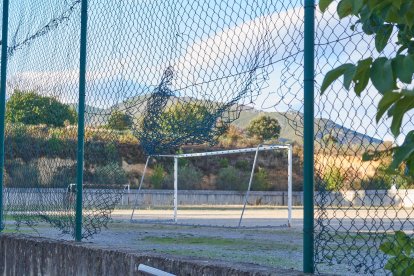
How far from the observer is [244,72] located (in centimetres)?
429

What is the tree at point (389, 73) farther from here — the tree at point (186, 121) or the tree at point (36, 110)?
the tree at point (36, 110)

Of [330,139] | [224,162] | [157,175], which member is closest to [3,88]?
[330,139]

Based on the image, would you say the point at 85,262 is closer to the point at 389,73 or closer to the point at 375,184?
the point at 375,184

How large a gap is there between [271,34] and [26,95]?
4045 mm

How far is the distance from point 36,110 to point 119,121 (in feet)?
6.01

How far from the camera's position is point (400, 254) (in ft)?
6.04

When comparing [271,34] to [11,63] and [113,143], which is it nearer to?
[113,143]

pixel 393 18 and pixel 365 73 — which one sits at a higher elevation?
pixel 393 18

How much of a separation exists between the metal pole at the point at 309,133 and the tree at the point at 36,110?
293cm

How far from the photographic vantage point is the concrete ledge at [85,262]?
396 cm

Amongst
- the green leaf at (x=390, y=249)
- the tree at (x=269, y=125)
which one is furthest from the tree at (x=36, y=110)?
the green leaf at (x=390, y=249)

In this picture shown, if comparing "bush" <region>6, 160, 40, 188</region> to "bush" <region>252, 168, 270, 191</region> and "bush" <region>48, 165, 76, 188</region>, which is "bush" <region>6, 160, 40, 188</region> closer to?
"bush" <region>48, 165, 76, 188</region>

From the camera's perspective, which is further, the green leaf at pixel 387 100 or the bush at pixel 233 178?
the bush at pixel 233 178

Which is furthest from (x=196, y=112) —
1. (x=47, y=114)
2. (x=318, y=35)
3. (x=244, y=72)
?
(x=47, y=114)
